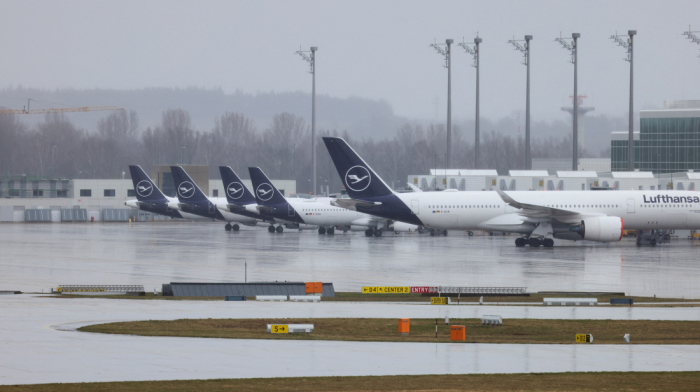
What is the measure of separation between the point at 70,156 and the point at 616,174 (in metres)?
141

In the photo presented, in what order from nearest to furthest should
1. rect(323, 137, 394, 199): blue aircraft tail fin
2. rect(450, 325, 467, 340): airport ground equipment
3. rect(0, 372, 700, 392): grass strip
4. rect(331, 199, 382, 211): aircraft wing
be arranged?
rect(0, 372, 700, 392): grass strip < rect(450, 325, 467, 340): airport ground equipment < rect(331, 199, 382, 211): aircraft wing < rect(323, 137, 394, 199): blue aircraft tail fin

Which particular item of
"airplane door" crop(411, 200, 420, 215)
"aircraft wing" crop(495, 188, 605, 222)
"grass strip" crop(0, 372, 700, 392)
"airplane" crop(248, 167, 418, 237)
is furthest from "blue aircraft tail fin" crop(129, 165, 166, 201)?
"grass strip" crop(0, 372, 700, 392)

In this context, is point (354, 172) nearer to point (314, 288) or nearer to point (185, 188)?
point (314, 288)

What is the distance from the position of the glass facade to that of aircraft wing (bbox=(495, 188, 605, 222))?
72448 millimetres

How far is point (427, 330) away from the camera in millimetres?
20922

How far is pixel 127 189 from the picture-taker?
125 meters

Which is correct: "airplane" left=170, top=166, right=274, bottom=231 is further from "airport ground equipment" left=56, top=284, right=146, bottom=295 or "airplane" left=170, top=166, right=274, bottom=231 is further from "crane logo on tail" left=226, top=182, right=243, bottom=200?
"airport ground equipment" left=56, top=284, right=146, bottom=295

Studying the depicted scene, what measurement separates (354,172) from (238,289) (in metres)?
29.6

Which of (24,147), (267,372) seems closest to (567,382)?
(267,372)

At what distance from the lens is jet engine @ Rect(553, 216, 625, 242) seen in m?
52.6

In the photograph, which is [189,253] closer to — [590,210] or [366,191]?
[366,191]

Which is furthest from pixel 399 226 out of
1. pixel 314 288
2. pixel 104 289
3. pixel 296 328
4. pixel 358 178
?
pixel 296 328

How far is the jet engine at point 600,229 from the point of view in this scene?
52562 millimetres

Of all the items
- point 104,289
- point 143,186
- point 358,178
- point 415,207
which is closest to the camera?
point 104,289
